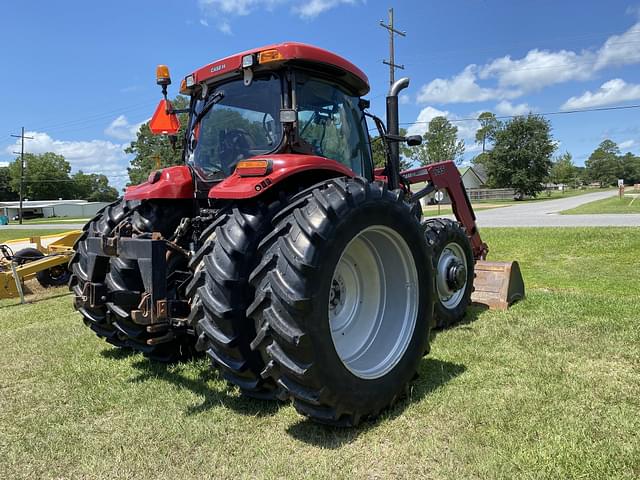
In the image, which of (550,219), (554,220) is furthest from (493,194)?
(554,220)

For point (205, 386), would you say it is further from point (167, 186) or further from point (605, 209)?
point (605, 209)

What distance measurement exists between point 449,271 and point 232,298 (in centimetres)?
322

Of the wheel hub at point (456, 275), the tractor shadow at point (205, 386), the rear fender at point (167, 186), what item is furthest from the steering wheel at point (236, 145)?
the wheel hub at point (456, 275)

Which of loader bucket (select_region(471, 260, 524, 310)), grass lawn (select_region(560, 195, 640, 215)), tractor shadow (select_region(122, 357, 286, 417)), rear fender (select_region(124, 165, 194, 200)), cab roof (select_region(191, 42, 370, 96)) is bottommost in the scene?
tractor shadow (select_region(122, 357, 286, 417))

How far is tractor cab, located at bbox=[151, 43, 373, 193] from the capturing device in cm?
351

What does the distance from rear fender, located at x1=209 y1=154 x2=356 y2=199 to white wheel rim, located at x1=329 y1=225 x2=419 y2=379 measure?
59 centimetres

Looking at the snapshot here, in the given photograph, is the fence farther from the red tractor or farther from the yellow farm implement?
the red tractor

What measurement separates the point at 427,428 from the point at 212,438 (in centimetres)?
129

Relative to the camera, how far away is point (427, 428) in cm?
295

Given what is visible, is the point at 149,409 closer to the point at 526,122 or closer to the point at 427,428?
the point at 427,428

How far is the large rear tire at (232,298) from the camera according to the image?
9.06ft

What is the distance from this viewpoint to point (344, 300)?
3.57m

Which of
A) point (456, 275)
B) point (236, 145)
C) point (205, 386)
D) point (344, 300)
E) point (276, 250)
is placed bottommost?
point (205, 386)

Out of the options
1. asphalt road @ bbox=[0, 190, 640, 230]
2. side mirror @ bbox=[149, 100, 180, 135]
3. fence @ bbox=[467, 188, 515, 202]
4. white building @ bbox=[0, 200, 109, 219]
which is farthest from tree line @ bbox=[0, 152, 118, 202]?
side mirror @ bbox=[149, 100, 180, 135]
